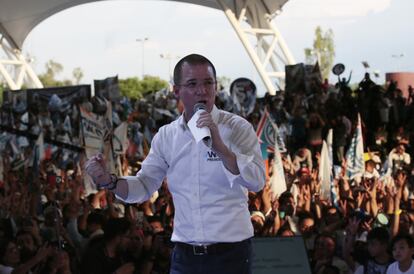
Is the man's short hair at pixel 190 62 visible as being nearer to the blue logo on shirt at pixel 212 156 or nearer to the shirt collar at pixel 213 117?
the shirt collar at pixel 213 117

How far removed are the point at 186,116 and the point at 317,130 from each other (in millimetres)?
10594

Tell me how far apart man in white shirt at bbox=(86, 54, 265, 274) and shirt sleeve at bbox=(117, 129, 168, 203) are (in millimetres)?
89

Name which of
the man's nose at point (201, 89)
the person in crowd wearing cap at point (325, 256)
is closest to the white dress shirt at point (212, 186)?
the man's nose at point (201, 89)

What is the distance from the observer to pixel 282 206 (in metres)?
8.70

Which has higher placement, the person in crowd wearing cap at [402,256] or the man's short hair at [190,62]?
the man's short hair at [190,62]

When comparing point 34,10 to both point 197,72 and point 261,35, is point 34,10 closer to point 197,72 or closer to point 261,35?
point 261,35

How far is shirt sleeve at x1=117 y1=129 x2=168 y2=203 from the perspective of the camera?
2797 millimetres

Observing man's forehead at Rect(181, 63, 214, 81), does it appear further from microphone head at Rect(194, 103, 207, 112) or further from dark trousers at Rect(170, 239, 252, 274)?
dark trousers at Rect(170, 239, 252, 274)

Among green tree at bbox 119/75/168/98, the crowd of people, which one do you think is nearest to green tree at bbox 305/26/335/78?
green tree at bbox 119/75/168/98

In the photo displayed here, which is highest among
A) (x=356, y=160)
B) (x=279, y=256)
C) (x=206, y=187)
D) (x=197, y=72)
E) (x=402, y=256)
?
(x=197, y=72)

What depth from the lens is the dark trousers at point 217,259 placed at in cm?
262

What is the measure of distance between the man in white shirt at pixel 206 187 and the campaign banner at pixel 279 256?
2133 mm

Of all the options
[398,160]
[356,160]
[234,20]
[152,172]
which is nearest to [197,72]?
[152,172]

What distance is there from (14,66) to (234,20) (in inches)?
313
